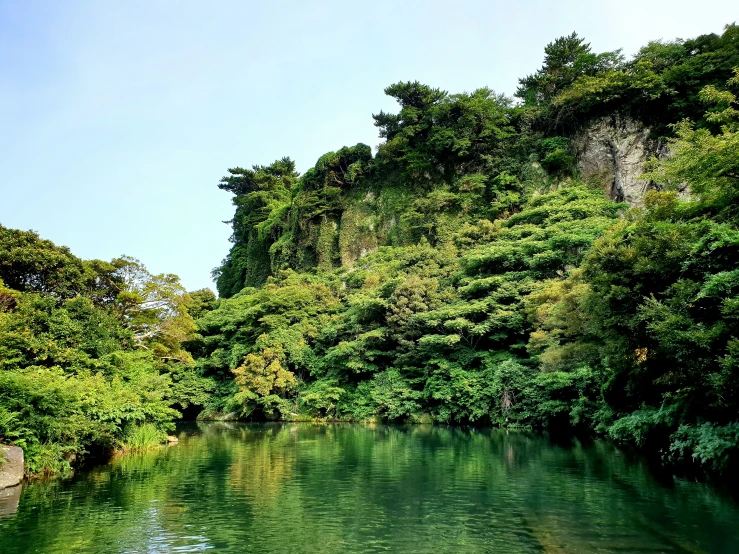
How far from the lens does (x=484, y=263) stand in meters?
32.6

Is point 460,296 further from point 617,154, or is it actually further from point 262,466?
point 262,466

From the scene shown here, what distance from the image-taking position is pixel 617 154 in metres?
37.4

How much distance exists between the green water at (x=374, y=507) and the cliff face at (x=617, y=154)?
24.7 m

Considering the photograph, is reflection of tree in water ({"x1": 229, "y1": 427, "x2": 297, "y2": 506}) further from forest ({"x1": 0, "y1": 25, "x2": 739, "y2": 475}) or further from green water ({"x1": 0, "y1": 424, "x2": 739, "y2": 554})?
forest ({"x1": 0, "y1": 25, "x2": 739, "y2": 475})

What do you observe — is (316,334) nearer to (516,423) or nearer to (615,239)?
(516,423)

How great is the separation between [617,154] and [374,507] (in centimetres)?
3504

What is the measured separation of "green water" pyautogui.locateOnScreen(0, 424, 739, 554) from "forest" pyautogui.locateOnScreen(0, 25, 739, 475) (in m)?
2.18

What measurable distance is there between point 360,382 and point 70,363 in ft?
62.8

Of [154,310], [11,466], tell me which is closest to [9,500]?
[11,466]

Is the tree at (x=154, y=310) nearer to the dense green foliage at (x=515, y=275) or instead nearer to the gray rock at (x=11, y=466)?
the dense green foliage at (x=515, y=275)

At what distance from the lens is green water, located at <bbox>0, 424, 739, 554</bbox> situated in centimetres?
735

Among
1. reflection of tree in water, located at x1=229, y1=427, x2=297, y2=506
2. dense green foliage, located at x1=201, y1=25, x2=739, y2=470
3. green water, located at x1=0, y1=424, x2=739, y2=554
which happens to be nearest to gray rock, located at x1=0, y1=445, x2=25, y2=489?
green water, located at x1=0, y1=424, x2=739, y2=554

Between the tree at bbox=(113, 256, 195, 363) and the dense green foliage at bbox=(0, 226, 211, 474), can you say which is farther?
the tree at bbox=(113, 256, 195, 363)

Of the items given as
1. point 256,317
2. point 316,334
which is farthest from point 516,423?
point 256,317
